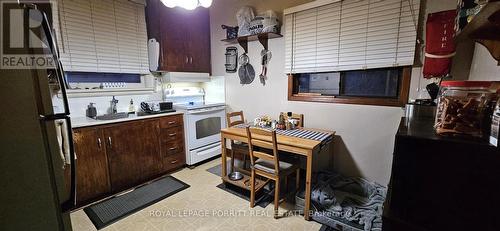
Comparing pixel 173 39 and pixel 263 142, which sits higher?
pixel 173 39

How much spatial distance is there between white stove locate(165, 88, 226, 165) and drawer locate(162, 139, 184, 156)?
86mm

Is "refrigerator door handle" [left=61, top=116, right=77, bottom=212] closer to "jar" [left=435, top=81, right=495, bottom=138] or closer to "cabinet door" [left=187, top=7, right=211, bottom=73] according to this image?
"jar" [left=435, top=81, right=495, bottom=138]

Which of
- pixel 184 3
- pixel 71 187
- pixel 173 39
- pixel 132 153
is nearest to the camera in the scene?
pixel 71 187

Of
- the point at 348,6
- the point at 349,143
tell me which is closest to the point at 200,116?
the point at 349,143

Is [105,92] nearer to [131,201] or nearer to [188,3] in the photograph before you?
[131,201]

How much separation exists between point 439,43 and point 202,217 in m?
2.57

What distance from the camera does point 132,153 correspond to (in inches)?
97.8

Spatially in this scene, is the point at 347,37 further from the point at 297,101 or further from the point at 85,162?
the point at 85,162

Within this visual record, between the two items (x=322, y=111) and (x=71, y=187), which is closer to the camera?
(x=71, y=187)

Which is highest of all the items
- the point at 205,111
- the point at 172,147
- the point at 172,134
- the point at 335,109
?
the point at 335,109

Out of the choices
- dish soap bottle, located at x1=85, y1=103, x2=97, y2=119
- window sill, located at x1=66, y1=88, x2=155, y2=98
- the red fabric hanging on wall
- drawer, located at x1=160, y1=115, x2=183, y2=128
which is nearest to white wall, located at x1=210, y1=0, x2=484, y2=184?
the red fabric hanging on wall

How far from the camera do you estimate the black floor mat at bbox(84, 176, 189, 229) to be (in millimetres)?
1970

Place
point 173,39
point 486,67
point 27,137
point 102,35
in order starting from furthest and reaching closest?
1. point 173,39
2. point 102,35
3. point 486,67
4. point 27,137

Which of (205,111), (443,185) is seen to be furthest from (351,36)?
(205,111)
